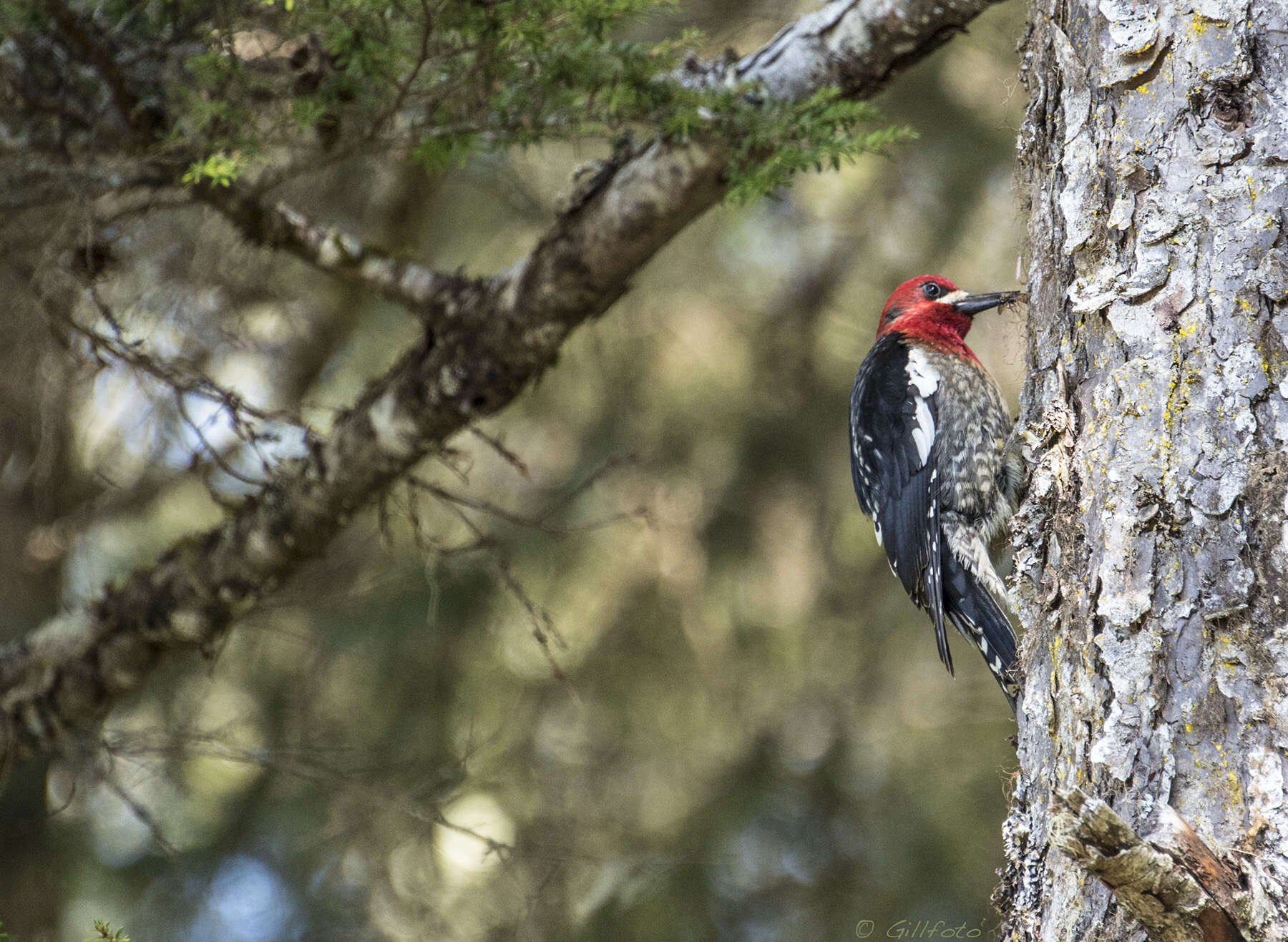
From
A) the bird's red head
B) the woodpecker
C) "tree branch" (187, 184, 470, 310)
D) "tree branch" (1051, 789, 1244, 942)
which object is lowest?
"tree branch" (1051, 789, 1244, 942)

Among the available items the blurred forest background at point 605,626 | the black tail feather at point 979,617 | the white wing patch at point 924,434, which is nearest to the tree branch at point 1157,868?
the black tail feather at point 979,617

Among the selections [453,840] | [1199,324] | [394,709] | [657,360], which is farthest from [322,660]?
[1199,324]

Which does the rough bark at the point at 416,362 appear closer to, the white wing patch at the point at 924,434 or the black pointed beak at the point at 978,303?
the black pointed beak at the point at 978,303

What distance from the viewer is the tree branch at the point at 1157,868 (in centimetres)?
116

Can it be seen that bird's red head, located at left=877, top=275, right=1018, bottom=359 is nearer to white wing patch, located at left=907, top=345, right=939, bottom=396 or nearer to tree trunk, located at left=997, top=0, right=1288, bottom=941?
white wing patch, located at left=907, top=345, right=939, bottom=396

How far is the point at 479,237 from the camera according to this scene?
179 inches

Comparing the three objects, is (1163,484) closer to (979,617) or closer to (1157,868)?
(1157,868)

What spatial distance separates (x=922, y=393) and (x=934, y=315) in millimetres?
286

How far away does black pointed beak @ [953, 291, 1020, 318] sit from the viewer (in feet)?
9.25

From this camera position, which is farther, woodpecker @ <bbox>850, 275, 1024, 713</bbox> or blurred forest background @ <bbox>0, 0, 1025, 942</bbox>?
blurred forest background @ <bbox>0, 0, 1025, 942</bbox>

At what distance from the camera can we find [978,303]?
296cm

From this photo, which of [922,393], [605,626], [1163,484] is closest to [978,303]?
[922,393]

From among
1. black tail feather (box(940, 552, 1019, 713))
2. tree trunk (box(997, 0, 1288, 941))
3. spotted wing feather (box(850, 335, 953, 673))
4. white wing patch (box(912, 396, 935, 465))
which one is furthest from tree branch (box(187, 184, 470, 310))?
tree trunk (box(997, 0, 1288, 941))

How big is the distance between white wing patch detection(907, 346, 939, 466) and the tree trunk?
42.5 inches
